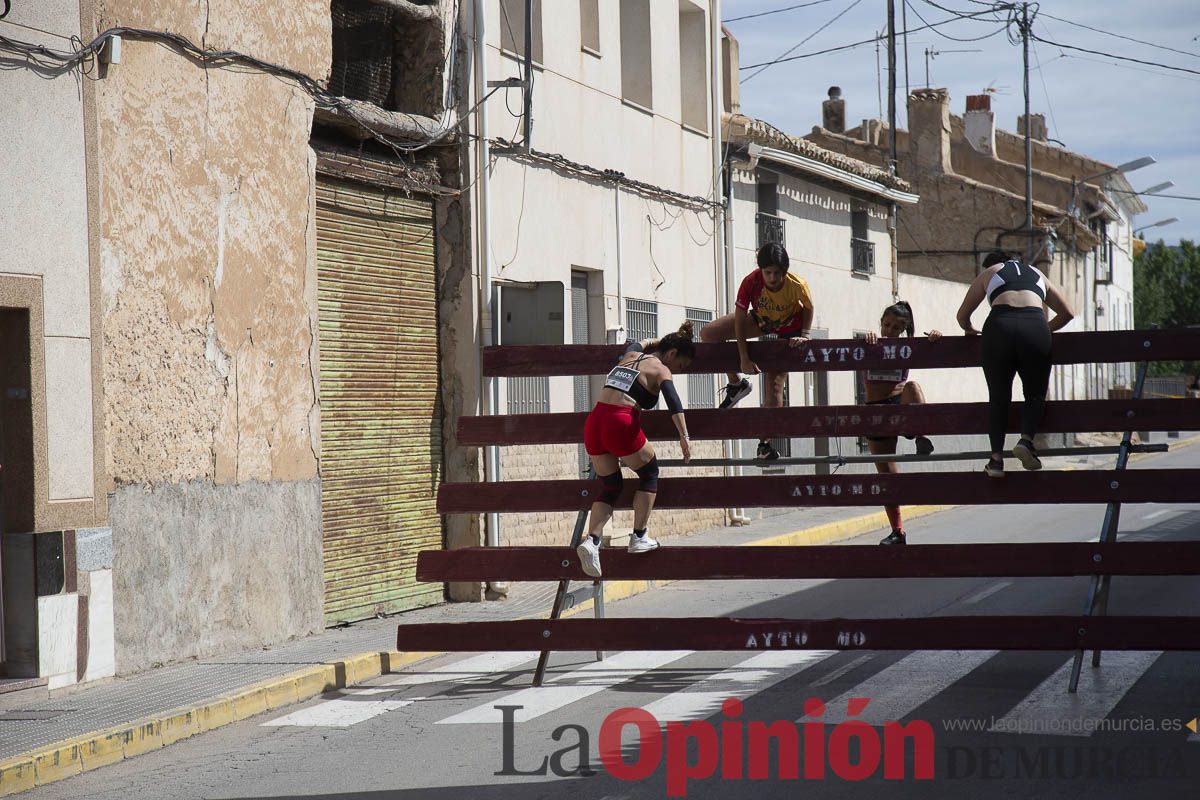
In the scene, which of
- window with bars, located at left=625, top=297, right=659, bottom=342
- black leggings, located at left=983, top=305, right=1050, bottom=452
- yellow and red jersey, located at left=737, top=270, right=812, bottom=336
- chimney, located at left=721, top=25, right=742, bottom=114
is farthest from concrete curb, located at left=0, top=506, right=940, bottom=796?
chimney, located at left=721, top=25, right=742, bottom=114

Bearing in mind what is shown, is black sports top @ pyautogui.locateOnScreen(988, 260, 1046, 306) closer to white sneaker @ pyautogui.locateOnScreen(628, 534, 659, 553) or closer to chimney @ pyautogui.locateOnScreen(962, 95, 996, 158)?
white sneaker @ pyautogui.locateOnScreen(628, 534, 659, 553)

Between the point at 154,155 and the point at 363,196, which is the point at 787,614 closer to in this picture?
the point at 363,196

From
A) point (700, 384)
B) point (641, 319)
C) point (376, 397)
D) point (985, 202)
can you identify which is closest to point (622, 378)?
point (376, 397)

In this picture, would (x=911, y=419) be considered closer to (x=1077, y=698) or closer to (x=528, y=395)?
(x=1077, y=698)

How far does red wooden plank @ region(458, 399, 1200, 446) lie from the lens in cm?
812

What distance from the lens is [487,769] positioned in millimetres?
6773

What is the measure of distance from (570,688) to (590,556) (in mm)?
1094

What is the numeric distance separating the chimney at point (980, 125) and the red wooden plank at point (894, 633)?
39.5 m

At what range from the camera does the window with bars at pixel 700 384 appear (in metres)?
19.4

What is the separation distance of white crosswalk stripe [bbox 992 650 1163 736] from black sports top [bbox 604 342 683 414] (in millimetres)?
2668

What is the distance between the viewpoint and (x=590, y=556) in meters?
8.39

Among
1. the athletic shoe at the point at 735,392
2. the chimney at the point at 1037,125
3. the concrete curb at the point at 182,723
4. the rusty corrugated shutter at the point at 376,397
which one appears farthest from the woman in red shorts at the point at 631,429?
the chimney at the point at 1037,125

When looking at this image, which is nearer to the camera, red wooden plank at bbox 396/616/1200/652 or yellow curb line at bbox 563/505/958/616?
red wooden plank at bbox 396/616/1200/652

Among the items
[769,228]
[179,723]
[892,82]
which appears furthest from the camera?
[892,82]
